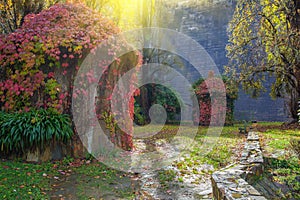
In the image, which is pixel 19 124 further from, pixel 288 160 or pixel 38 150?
pixel 288 160

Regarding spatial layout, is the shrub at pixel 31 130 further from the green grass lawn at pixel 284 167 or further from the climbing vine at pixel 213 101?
the climbing vine at pixel 213 101

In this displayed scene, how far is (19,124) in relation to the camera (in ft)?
16.0

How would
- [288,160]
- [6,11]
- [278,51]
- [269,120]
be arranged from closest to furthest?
[288,160]
[6,11]
[278,51]
[269,120]

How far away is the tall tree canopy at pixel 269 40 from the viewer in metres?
9.41

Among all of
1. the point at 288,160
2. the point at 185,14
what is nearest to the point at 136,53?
the point at 288,160

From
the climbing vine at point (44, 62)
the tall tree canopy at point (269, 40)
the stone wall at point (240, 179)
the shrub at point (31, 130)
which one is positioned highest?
the tall tree canopy at point (269, 40)

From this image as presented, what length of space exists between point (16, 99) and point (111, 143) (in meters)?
2.11

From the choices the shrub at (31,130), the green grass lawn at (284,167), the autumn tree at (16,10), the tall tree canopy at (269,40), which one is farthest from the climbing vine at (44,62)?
the tall tree canopy at (269,40)

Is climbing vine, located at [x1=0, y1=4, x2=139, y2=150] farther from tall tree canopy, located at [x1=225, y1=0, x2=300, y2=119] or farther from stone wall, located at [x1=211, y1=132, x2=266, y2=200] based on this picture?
tall tree canopy, located at [x1=225, y1=0, x2=300, y2=119]

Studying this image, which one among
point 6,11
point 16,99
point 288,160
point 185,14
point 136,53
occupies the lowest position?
point 288,160

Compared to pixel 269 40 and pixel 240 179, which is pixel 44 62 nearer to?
pixel 240 179

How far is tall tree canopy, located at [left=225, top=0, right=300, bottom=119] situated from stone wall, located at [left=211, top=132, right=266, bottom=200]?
5.78 metres

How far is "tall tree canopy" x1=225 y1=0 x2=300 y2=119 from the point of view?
941 centimetres

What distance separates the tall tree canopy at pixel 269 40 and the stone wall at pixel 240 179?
578cm
